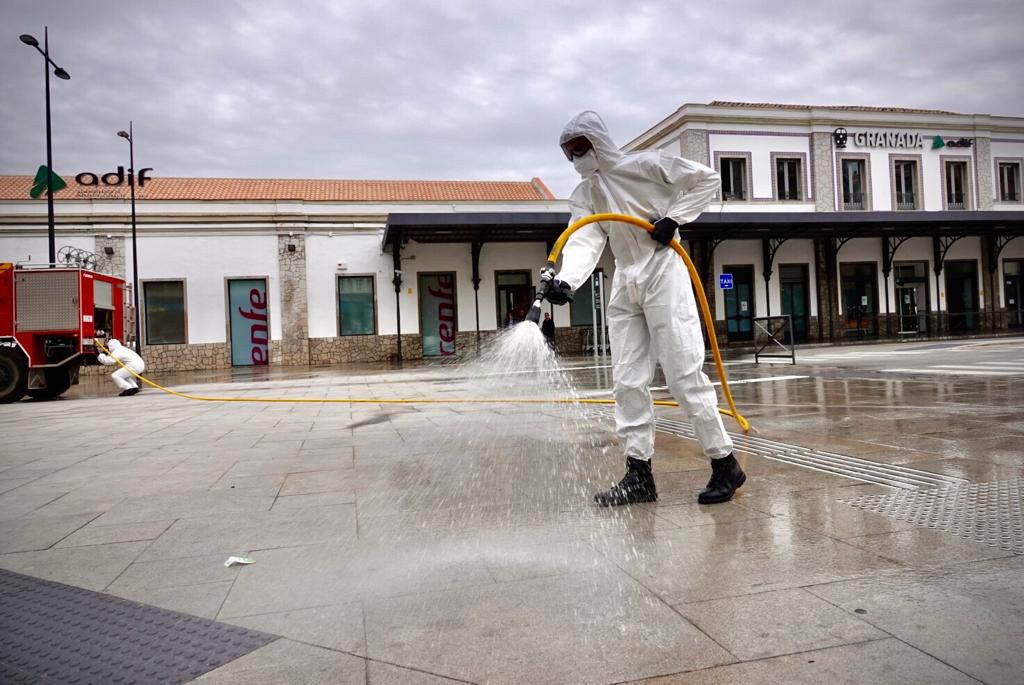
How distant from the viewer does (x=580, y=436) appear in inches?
235

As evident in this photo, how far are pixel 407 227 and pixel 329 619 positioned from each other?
21.0 metres

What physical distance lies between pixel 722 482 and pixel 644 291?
1.10 metres

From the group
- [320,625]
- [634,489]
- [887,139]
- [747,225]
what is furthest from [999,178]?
[320,625]

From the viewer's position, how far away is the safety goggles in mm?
3658

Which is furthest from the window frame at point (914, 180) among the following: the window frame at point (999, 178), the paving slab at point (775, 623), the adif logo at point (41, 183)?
the adif logo at point (41, 183)

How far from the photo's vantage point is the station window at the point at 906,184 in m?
29.1

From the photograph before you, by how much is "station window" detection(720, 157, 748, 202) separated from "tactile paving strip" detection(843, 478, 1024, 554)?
2538 cm

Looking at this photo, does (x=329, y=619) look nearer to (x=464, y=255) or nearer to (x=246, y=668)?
(x=246, y=668)

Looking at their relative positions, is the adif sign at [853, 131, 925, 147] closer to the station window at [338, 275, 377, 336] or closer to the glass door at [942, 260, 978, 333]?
the glass door at [942, 260, 978, 333]

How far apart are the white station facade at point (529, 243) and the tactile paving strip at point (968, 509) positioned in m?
17.8

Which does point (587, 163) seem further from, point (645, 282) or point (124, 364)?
point (124, 364)

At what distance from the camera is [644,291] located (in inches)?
140

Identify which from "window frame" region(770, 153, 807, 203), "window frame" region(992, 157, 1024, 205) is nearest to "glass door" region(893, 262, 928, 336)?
"window frame" region(770, 153, 807, 203)

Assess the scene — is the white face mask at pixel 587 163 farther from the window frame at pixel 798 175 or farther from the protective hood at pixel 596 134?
the window frame at pixel 798 175
